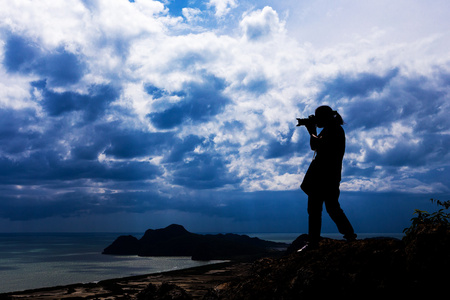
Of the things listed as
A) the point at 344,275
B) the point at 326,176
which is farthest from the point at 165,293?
the point at 344,275

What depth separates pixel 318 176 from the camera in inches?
239

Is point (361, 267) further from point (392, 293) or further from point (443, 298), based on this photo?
point (443, 298)

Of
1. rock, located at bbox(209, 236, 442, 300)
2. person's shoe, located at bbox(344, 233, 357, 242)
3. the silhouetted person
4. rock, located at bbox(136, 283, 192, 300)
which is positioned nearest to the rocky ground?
rock, located at bbox(209, 236, 442, 300)

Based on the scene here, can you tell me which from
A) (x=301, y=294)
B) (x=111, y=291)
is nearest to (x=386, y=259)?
(x=301, y=294)

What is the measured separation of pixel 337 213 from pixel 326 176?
70 centimetres

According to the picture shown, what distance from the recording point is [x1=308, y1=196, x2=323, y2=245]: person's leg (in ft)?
20.1

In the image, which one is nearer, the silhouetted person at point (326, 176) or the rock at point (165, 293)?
the silhouetted person at point (326, 176)

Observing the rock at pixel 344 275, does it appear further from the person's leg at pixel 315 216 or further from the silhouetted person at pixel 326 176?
the silhouetted person at pixel 326 176

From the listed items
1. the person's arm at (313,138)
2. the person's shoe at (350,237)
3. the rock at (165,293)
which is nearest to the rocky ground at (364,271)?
the person's shoe at (350,237)

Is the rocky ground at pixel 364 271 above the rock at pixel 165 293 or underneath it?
above

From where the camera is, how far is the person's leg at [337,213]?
5957 millimetres

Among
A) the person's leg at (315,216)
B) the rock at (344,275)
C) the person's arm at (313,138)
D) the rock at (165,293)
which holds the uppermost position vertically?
the person's arm at (313,138)

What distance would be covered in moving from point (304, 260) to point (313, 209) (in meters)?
0.96

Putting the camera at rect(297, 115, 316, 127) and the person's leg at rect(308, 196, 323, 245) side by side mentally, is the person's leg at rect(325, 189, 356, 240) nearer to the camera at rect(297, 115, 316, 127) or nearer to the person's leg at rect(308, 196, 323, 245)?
the person's leg at rect(308, 196, 323, 245)
